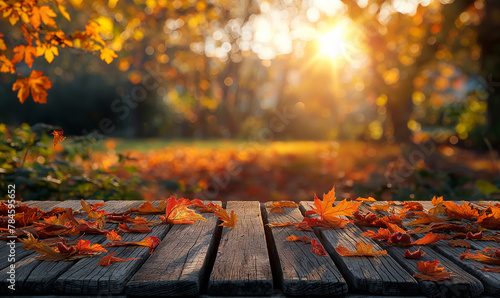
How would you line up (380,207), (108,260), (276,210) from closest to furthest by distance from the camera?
(108,260) → (276,210) → (380,207)

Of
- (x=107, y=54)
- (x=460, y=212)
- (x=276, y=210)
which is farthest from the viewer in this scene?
(x=107, y=54)

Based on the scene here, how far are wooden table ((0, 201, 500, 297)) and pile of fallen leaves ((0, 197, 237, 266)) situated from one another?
4cm

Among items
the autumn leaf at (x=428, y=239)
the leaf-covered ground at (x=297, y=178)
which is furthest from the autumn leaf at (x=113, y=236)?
the leaf-covered ground at (x=297, y=178)

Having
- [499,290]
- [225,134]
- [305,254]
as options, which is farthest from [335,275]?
[225,134]

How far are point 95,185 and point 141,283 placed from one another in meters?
2.41

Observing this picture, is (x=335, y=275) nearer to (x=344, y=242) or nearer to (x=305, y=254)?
(x=305, y=254)

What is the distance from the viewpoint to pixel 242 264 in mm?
1392

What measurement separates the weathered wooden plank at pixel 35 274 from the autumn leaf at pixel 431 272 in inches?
45.0

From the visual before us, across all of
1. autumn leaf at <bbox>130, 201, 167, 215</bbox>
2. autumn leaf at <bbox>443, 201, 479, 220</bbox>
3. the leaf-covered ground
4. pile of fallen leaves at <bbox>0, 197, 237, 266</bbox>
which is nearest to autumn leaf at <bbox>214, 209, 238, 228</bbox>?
pile of fallen leaves at <bbox>0, 197, 237, 266</bbox>

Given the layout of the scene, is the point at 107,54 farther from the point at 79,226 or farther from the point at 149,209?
the point at 79,226

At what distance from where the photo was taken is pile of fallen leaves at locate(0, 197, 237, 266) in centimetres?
148

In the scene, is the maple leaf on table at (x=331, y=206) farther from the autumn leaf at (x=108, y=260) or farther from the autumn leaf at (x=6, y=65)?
the autumn leaf at (x=6, y=65)

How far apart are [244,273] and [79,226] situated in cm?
84

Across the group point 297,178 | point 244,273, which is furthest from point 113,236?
point 297,178
